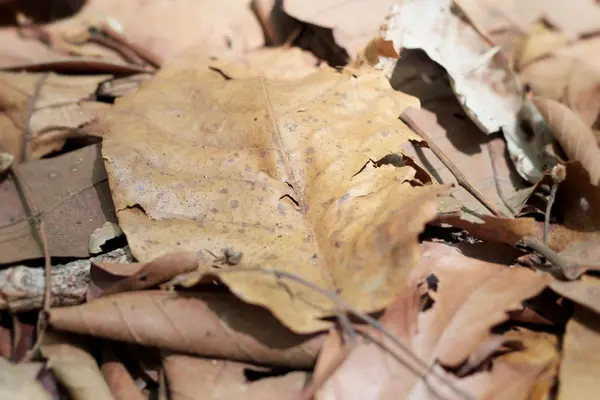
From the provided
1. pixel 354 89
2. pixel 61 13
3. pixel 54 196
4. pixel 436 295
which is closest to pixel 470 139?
pixel 354 89

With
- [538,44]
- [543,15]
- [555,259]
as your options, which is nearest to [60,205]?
[555,259]

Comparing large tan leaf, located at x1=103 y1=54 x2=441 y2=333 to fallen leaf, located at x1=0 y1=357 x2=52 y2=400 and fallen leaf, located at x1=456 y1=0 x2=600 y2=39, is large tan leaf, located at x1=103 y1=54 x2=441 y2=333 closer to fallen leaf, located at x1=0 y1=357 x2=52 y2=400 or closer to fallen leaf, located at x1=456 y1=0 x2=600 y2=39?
fallen leaf, located at x1=0 y1=357 x2=52 y2=400

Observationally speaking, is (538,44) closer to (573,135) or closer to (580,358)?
(573,135)

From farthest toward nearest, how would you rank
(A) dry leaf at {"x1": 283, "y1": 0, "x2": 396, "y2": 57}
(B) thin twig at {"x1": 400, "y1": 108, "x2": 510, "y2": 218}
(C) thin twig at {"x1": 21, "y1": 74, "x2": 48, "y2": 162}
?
(A) dry leaf at {"x1": 283, "y1": 0, "x2": 396, "y2": 57}, (C) thin twig at {"x1": 21, "y1": 74, "x2": 48, "y2": 162}, (B) thin twig at {"x1": 400, "y1": 108, "x2": 510, "y2": 218}

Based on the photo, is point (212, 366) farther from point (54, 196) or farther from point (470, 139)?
point (470, 139)

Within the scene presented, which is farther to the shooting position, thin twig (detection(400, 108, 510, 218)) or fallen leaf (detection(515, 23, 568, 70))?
fallen leaf (detection(515, 23, 568, 70))

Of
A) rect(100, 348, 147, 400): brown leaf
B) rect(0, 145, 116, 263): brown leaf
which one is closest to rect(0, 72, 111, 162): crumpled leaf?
rect(0, 145, 116, 263): brown leaf

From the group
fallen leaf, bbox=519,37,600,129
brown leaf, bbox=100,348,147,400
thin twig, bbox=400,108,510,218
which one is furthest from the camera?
fallen leaf, bbox=519,37,600,129
